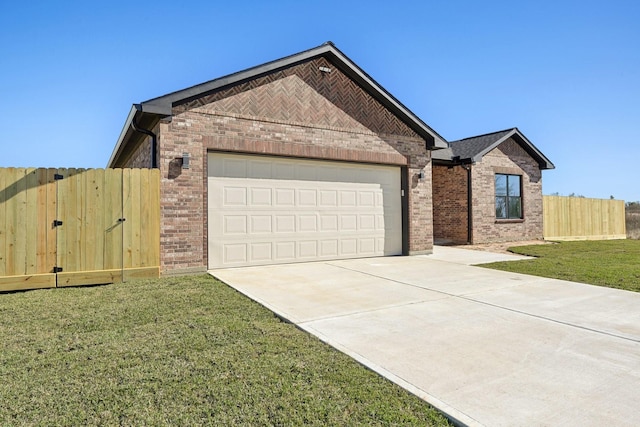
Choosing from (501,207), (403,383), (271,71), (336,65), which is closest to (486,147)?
(501,207)

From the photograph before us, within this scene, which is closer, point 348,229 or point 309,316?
point 309,316

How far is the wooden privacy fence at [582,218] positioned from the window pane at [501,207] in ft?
9.45

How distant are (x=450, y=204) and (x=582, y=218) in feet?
28.9

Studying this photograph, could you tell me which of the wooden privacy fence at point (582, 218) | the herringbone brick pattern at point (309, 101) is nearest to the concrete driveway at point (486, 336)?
the herringbone brick pattern at point (309, 101)

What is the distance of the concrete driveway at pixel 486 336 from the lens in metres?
2.48

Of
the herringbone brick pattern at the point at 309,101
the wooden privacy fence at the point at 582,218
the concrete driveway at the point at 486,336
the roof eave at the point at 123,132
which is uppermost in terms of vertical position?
the herringbone brick pattern at the point at 309,101

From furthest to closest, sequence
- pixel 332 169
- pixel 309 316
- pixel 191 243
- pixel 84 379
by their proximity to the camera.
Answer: pixel 332 169, pixel 191 243, pixel 309 316, pixel 84 379

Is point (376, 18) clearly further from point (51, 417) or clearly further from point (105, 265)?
point (51, 417)

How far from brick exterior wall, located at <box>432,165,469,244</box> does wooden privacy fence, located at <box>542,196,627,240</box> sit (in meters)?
5.35

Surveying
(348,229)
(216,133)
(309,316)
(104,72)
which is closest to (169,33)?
(104,72)

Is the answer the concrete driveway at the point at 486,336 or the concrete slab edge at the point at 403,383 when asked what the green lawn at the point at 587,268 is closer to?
the concrete driveway at the point at 486,336

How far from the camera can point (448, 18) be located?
36.2 ft

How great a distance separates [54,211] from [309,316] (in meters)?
5.41

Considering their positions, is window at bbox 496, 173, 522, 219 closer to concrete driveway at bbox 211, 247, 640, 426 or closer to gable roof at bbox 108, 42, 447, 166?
gable roof at bbox 108, 42, 447, 166
